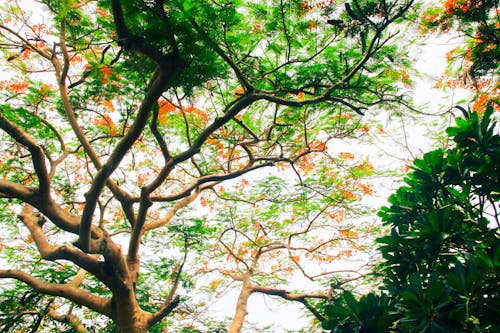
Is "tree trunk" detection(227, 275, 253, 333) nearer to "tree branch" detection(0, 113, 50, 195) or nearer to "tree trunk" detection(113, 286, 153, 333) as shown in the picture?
"tree trunk" detection(113, 286, 153, 333)

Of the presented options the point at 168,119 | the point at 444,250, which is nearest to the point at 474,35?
the point at 444,250

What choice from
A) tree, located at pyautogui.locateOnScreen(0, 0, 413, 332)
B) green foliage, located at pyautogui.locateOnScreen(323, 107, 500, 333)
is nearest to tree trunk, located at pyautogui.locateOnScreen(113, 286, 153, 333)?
tree, located at pyautogui.locateOnScreen(0, 0, 413, 332)

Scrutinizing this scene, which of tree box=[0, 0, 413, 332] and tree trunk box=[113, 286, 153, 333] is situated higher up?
tree box=[0, 0, 413, 332]

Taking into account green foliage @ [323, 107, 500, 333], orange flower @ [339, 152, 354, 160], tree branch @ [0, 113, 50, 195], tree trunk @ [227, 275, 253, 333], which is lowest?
green foliage @ [323, 107, 500, 333]

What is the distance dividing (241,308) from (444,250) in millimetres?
5121

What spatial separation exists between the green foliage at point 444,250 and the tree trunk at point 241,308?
4503 millimetres

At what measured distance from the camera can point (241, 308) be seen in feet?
21.7

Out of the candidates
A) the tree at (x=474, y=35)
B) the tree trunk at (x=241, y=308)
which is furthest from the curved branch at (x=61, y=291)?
the tree at (x=474, y=35)

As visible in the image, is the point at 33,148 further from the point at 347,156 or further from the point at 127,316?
the point at 347,156

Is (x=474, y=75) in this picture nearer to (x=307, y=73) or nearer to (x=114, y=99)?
(x=307, y=73)

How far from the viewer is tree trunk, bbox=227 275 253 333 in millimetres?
6328

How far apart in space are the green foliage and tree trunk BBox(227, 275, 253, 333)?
4503 mm

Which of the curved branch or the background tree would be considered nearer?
the background tree

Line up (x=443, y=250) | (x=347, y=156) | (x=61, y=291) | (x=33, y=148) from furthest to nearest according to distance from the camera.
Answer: (x=347, y=156)
(x=61, y=291)
(x=33, y=148)
(x=443, y=250)
